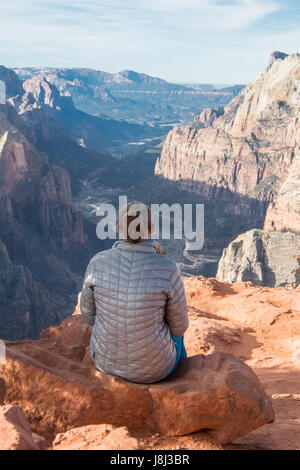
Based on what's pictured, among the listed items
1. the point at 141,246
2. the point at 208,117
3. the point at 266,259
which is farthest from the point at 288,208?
the point at 208,117

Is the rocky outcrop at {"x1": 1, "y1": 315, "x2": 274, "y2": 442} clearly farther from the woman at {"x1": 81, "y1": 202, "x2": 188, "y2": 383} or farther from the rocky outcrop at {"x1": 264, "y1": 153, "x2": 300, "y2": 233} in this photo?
the rocky outcrop at {"x1": 264, "y1": 153, "x2": 300, "y2": 233}

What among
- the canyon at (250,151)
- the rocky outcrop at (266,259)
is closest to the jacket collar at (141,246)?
the rocky outcrop at (266,259)

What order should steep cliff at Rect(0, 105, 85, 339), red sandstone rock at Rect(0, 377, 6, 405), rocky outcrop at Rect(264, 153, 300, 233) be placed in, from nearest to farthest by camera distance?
red sandstone rock at Rect(0, 377, 6, 405)
rocky outcrop at Rect(264, 153, 300, 233)
steep cliff at Rect(0, 105, 85, 339)

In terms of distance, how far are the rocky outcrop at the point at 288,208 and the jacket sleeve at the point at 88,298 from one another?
34984 millimetres

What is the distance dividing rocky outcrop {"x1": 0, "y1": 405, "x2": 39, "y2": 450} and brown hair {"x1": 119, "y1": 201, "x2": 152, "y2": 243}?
72.3 inches

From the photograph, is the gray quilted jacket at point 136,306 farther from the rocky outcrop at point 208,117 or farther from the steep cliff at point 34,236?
the rocky outcrop at point 208,117

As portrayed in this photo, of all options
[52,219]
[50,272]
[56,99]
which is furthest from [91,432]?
[56,99]

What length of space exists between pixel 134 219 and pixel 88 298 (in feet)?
3.16

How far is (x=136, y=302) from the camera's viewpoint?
416cm

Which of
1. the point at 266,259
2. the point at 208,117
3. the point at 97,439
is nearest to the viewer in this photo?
the point at 97,439

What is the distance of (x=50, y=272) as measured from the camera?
51438 millimetres

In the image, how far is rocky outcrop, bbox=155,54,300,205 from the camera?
75.0 metres

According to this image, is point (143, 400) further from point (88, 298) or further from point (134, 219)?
point (134, 219)

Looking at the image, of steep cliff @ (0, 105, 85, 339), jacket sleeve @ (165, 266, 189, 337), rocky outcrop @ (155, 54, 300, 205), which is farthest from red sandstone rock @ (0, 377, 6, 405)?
rocky outcrop @ (155, 54, 300, 205)
